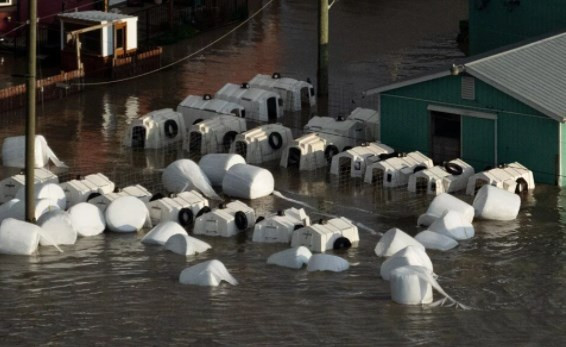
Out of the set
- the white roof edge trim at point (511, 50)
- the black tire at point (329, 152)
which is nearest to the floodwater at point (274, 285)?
the black tire at point (329, 152)

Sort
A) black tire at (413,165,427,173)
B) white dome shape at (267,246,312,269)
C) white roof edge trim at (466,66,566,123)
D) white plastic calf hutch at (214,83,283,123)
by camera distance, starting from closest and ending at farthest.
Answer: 1. white dome shape at (267,246,312,269)
2. white roof edge trim at (466,66,566,123)
3. black tire at (413,165,427,173)
4. white plastic calf hutch at (214,83,283,123)

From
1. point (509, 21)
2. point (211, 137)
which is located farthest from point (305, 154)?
point (509, 21)

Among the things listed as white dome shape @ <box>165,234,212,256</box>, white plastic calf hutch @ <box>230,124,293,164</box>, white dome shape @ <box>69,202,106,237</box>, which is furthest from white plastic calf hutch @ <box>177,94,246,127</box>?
white dome shape @ <box>165,234,212,256</box>

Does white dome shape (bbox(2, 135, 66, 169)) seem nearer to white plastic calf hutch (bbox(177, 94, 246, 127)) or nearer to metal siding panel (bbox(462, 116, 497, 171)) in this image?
white plastic calf hutch (bbox(177, 94, 246, 127))

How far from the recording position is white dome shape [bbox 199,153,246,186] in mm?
38562

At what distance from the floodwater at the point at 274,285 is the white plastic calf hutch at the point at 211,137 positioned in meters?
0.43

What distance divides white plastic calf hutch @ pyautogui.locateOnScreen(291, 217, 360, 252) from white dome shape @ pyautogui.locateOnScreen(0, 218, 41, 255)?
16.2 ft

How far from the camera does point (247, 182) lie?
123ft

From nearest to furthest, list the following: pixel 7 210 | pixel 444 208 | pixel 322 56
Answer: pixel 7 210, pixel 444 208, pixel 322 56

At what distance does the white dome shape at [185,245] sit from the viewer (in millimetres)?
33775

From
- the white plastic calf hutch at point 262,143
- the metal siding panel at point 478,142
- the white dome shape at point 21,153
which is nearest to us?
the metal siding panel at point 478,142

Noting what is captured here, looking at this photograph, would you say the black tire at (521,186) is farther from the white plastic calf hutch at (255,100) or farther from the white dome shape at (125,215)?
the white plastic calf hutch at (255,100)

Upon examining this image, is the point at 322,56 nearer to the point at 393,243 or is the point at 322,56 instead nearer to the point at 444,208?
the point at 444,208

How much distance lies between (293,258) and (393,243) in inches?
78.7
